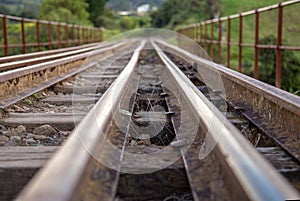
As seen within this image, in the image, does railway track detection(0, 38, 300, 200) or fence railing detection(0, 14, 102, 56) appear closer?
railway track detection(0, 38, 300, 200)

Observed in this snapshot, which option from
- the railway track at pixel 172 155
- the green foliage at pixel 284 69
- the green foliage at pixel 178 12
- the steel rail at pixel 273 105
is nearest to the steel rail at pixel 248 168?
the railway track at pixel 172 155

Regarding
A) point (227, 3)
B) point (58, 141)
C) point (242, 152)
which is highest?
point (227, 3)

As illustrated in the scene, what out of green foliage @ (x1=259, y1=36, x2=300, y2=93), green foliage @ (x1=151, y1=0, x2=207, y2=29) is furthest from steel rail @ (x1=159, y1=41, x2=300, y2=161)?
green foliage @ (x1=151, y1=0, x2=207, y2=29)

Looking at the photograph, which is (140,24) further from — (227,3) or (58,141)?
(58,141)

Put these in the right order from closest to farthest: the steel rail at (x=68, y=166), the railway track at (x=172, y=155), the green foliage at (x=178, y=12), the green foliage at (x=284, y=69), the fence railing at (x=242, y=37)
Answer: the steel rail at (x=68, y=166)
the railway track at (x=172, y=155)
the fence railing at (x=242, y=37)
the green foliage at (x=284, y=69)
the green foliage at (x=178, y=12)

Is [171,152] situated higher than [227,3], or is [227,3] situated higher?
[227,3]

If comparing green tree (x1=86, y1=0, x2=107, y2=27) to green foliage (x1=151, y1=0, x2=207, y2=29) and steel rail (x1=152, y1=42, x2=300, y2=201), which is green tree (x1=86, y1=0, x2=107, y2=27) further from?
steel rail (x1=152, y1=42, x2=300, y2=201)

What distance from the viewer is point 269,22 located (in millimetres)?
46688

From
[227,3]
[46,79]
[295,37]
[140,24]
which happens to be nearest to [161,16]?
[227,3]

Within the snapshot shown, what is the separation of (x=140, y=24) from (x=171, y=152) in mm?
98000

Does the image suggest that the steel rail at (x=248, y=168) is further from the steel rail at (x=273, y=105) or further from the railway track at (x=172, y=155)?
the steel rail at (x=273, y=105)

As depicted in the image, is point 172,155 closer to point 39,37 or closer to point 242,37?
point 242,37

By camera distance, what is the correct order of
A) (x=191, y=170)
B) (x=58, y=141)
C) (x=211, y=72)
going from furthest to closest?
1. (x=211, y=72)
2. (x=58, y=141)
3. (x=191, y=170)

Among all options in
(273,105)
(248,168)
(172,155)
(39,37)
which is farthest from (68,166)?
(39,37)
